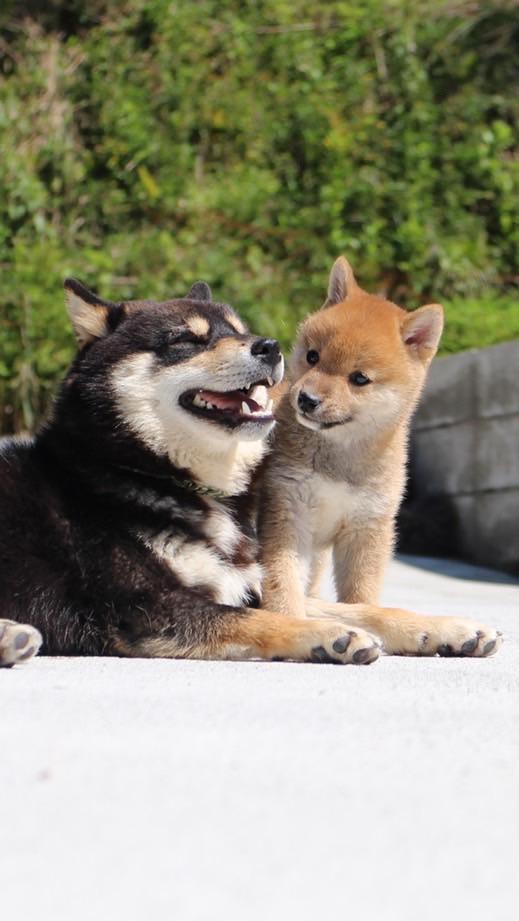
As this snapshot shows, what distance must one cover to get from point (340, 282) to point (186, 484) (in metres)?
1.13

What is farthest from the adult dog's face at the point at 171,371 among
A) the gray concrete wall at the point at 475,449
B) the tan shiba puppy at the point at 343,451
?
the gray concrete wall at the point at 475,449

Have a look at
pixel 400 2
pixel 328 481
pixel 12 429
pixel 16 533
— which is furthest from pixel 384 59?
pixel 16 533

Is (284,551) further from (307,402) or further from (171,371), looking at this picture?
(171,371)

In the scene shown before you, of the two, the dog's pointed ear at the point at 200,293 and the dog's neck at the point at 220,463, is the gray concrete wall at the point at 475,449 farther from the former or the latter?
the dog's neck at the point at 220,463

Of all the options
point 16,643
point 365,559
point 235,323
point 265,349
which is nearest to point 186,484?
point 265,349

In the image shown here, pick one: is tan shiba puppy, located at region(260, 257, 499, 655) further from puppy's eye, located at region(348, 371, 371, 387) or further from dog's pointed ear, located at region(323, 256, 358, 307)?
dog's pointed ear, located at region(323, 256, 358, 307)

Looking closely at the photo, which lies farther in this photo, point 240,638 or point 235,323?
point 235,323

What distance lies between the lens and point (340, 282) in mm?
4043

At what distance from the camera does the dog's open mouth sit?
129 inches

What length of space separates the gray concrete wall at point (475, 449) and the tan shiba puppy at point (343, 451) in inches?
119

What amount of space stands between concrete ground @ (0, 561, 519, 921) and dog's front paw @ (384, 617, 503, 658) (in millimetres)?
625

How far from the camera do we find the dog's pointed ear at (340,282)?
13.1 feet

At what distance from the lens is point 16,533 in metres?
3.03

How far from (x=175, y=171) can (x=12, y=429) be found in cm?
233
